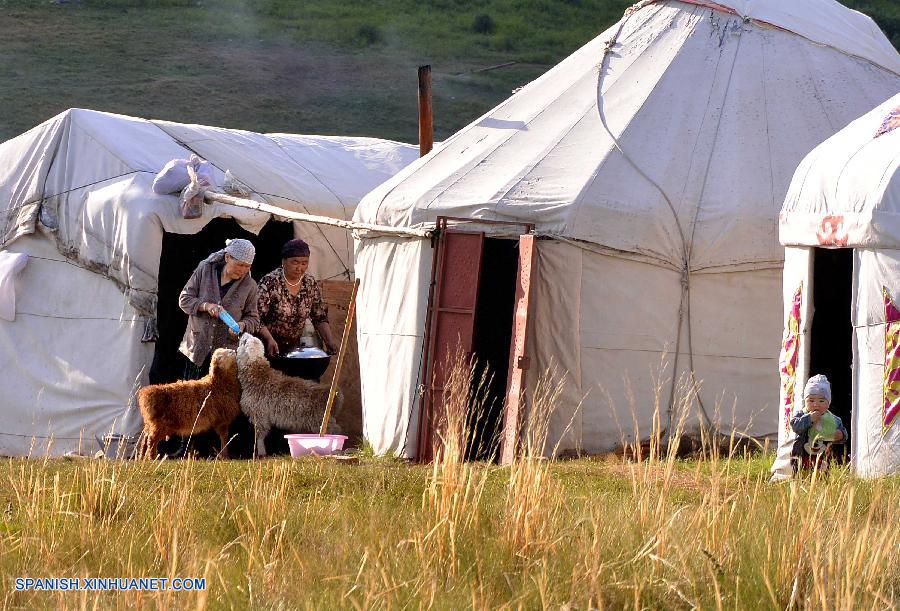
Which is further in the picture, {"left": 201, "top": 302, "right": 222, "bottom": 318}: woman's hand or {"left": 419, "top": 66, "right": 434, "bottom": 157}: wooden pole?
{"left": 419, "top": 66, "right": 434, "bottom": 157}: wooden pole

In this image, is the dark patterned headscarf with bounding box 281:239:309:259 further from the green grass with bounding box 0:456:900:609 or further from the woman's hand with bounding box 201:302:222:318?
the green grass with bounding box 0:456:900:609

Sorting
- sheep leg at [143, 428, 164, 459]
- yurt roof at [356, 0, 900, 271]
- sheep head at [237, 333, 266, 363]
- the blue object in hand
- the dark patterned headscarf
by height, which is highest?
yurt roof at [356, 0, 900, 271]

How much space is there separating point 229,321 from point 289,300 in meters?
0.78

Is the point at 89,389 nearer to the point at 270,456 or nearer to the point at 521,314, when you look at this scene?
the point at 270,456

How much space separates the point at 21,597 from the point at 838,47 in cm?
813

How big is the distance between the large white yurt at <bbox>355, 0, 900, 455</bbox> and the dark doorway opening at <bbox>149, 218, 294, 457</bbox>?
1.09m

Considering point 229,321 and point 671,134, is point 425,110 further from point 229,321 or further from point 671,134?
point 229,321

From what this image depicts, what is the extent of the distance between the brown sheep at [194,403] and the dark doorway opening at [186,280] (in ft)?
1.88

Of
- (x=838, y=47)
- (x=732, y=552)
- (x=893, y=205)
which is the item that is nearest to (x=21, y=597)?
(x=732, y=552)

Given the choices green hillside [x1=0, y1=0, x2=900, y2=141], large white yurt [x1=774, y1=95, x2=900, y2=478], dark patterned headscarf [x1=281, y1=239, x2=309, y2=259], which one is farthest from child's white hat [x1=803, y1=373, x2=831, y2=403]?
green hillside [x1=0, y1=0, x2=900, y2=141]

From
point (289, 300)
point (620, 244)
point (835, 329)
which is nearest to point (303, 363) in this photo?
point (289, 300)

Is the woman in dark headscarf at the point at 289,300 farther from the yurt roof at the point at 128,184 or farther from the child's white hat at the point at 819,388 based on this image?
the child's white hat at the point at 819,388

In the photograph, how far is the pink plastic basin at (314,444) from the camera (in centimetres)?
920

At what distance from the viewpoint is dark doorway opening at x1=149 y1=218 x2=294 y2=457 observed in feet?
34.2
